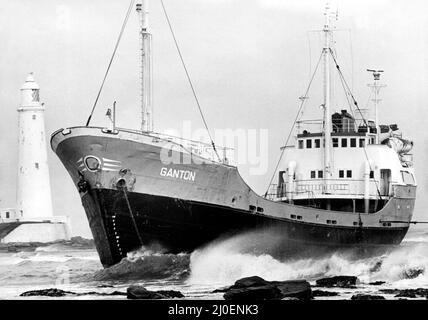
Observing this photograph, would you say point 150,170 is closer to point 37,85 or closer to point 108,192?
point 108,192

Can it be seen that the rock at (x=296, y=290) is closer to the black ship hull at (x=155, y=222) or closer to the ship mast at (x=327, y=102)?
the black ship hull at (x=155, y=222)

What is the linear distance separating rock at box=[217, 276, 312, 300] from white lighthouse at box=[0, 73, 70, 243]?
53.5 ft

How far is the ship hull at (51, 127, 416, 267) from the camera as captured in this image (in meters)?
30.3

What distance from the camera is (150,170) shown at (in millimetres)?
30453

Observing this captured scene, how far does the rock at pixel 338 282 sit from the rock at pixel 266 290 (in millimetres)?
2366

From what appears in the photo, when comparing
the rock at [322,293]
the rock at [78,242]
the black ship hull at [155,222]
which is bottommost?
the rock at [322,293]

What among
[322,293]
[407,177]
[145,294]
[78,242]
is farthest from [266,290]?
[78,242]

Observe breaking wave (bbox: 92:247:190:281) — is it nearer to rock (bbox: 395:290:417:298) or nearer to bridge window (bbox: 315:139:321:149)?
rock (bbox: 395:290:417:298)

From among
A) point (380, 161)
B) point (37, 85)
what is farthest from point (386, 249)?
point (37, 85)

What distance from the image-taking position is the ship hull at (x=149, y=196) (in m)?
30.3

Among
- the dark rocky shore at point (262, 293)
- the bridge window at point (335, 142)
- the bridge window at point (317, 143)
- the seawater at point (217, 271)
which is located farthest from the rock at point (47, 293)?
the bridge window at point (335, 142)

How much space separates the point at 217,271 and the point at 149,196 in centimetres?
271
